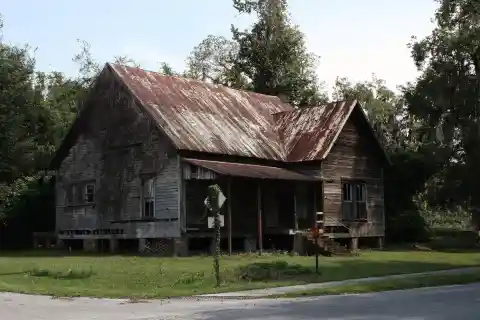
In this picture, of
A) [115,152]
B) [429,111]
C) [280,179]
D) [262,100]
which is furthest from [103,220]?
[429,111]

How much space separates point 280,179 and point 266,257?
409cm

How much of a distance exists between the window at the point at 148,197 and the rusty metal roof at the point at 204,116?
3.11m

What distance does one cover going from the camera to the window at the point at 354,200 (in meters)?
37.4

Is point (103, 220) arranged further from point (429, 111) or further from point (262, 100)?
point (429, 111)

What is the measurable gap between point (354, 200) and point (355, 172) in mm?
1582

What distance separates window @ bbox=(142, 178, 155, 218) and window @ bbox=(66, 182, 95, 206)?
14.2 feet

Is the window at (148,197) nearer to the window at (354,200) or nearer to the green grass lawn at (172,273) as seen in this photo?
the green grass lawn at (172,273)

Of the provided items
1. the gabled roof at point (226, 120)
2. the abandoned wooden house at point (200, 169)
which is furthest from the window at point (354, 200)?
the gabled roof at point (226, 120)

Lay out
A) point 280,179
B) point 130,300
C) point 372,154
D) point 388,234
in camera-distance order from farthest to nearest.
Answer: point 388,234, point 372,154, point 280,179, point 130,300

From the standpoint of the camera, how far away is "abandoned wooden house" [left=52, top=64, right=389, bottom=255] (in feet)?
106

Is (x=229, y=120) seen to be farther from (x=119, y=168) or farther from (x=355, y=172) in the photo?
(x=355, y=172)

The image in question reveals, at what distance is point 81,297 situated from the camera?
59.3 feet

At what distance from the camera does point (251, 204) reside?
115 ft

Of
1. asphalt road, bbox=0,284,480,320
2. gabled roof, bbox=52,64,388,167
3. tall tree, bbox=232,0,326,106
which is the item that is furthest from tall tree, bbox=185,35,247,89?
asphalt road, bbox=0,284,480,320
